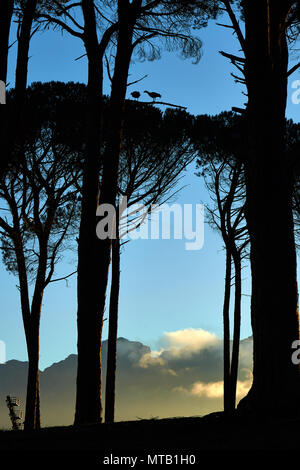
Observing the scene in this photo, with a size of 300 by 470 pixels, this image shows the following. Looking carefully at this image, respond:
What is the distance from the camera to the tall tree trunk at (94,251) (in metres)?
7.84

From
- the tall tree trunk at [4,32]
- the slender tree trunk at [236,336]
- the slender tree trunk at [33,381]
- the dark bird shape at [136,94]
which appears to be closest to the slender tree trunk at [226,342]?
the slender tree trunk at [236,336]

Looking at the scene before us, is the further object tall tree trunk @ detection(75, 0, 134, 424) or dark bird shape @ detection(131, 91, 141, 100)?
dark bird shape @ detection(131, 91, 141, 100)

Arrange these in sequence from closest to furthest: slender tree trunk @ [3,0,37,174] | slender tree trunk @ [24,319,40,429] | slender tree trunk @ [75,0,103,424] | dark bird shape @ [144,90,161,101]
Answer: slender tree trunk @ [3,0,37,174], slender tree trunk @ [75,0,103,424], dark bird shape @ [144,90,161,101], slender tree trunk @ [24,319,40,429]

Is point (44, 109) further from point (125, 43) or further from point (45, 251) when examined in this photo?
point (125, 43)

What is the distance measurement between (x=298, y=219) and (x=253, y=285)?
10196 millimetres

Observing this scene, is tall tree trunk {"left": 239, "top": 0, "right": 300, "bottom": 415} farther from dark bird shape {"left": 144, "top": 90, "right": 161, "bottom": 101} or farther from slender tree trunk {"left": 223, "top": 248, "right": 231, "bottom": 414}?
slender tree trunk {"left": 223, "top": 248, "right": 231, "bottom": 414}

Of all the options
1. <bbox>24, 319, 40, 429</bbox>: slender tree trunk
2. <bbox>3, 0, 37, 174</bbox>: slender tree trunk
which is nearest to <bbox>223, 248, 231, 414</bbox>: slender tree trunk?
<bbox>24, 319, 40, 429</bbox>: slender tree trunk

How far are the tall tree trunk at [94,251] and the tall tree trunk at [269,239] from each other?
2.46m

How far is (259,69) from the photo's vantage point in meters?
6.52

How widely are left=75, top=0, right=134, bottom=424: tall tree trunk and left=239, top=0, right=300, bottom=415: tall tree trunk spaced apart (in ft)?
8.06

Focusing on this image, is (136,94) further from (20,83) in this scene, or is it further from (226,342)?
(226,342)

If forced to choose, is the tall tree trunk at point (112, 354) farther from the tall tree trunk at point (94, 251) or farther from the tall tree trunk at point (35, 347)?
the tall tree trunk at point (94, 251)

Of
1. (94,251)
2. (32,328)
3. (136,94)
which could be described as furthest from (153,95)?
(32,328)

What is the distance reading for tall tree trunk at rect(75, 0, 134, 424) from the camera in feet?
25.7
